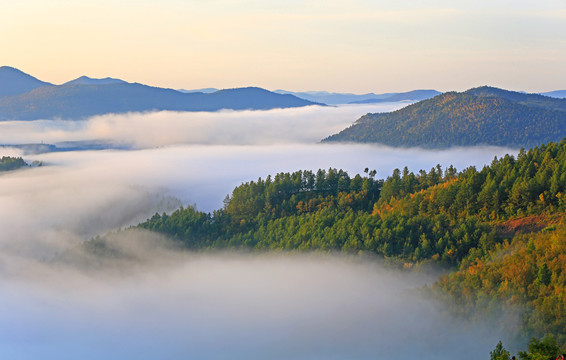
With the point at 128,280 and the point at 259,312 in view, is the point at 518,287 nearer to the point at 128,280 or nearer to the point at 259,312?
the point at 259,312

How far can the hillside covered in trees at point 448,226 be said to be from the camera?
71625mm

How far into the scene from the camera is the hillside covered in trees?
71.6 m

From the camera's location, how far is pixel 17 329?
11975 centimetres

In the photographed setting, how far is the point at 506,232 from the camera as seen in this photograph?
314ft

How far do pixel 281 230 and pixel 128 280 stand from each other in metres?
35.5

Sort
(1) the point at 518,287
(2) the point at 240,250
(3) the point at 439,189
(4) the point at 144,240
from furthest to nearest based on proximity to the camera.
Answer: (4) the point at 144,240
(2) the point at 240,250
(3) the point at 439,189
(1) the point at 518,287

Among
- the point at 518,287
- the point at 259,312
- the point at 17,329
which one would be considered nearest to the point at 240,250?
the point at 259,312

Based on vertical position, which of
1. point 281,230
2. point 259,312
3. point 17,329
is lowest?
point 17,329

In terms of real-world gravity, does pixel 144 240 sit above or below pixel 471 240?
below

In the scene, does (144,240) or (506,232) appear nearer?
(506,232)

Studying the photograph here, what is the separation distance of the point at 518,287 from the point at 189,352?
4774 cm

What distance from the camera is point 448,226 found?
104 meters

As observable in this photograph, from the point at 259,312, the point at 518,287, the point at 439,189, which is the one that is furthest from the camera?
the point at 439,189

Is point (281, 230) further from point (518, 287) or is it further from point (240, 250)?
point (518, 287)
